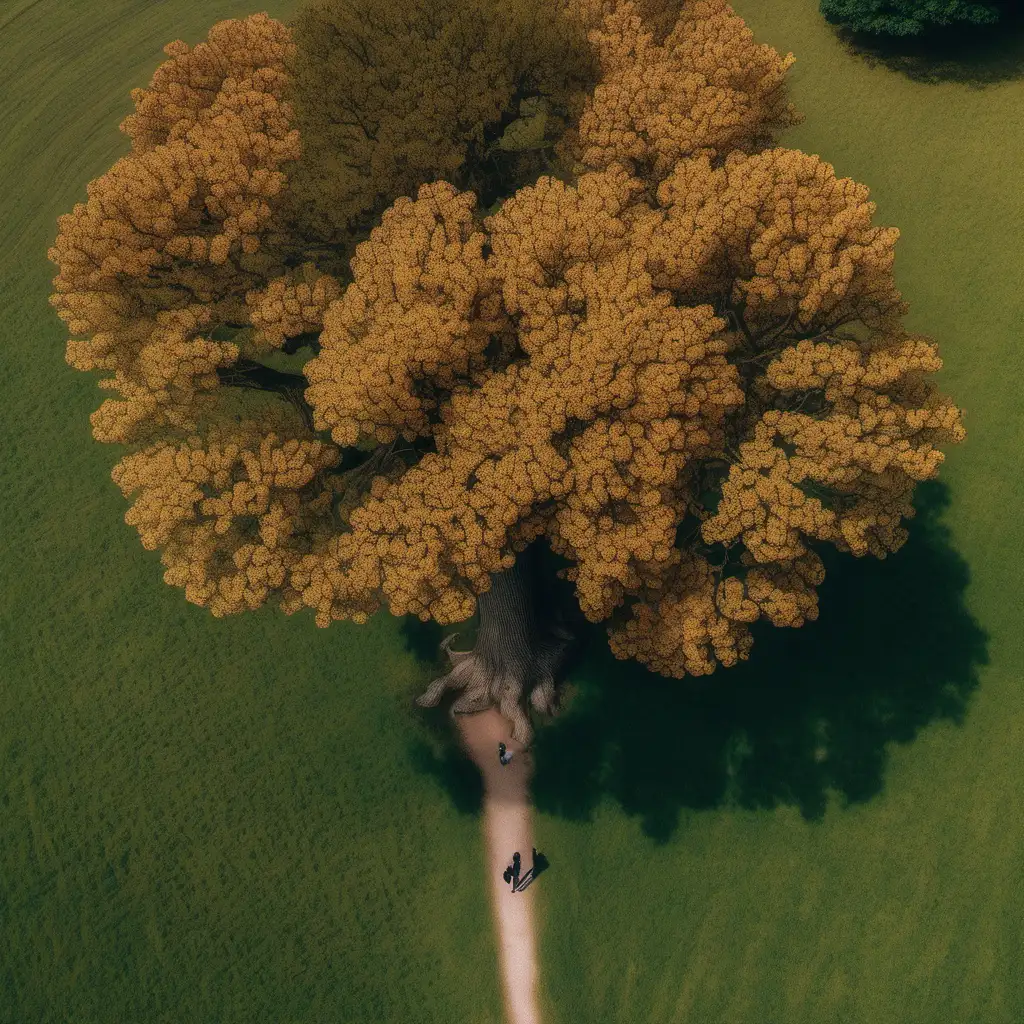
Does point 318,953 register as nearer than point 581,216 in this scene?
No

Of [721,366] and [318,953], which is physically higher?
[721,366]

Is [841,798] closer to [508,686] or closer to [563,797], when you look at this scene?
[563,797]

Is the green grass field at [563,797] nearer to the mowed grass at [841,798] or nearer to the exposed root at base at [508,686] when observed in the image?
the mowed grass at [841,798]

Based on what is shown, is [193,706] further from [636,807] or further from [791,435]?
[791,435]

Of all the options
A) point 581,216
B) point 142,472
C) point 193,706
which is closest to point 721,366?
point 581,216

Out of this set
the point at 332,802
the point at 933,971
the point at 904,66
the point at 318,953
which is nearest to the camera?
the point at 933,971

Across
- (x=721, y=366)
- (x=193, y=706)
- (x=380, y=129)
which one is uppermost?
(x=380, y=129)

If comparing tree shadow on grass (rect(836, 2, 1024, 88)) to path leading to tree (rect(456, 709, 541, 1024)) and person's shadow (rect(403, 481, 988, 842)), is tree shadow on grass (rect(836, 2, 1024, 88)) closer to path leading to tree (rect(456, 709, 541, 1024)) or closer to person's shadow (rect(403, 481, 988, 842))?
person's shadow (rect(403, 481, 988, 842))

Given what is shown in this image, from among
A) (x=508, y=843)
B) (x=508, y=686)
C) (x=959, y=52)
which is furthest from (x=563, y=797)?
(x=959, y=52)
